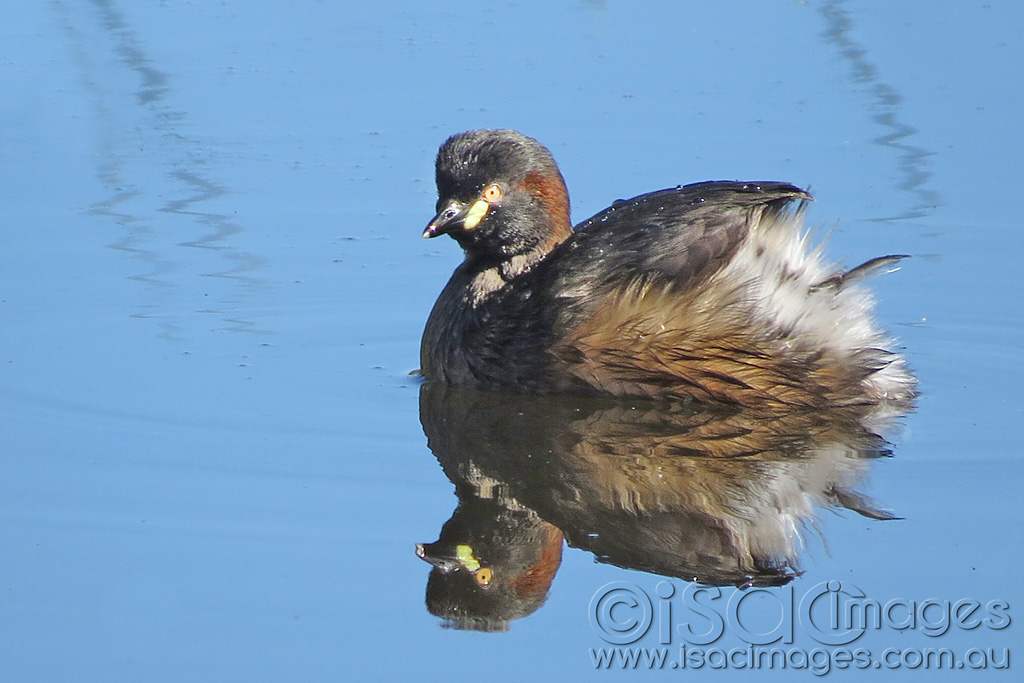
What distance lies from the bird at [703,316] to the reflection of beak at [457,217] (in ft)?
0.10

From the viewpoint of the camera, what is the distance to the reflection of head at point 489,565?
13.4 ft

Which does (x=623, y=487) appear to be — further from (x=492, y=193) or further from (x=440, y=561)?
(x=492, y=193)

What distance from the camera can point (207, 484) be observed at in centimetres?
482

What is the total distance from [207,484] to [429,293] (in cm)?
214

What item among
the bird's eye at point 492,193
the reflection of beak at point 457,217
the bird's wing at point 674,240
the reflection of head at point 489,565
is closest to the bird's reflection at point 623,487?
the reflection of head at point 489,565

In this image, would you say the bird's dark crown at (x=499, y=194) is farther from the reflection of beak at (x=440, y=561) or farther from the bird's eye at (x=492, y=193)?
the reflection of beak at (x=440, y=561)

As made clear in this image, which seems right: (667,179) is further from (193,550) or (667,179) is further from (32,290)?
(193,550)

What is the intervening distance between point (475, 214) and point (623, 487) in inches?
61.9

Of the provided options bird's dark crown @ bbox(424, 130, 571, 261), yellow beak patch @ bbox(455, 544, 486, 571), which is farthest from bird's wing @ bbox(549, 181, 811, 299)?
yellow beak patch @ bbox(455, 544, 486, 571)

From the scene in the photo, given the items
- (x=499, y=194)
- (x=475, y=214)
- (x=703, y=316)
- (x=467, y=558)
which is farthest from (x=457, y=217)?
(x=467, y=558)

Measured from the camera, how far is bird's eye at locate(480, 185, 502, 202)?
6.02 metres

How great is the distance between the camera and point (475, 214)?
19.8 feet

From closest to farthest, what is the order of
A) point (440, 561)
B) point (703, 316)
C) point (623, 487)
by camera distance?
1. point (440, 561)
2. point (623, 487)
3. point (703, 316)

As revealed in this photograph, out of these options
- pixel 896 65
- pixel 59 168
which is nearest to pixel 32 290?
pixel 59 168
